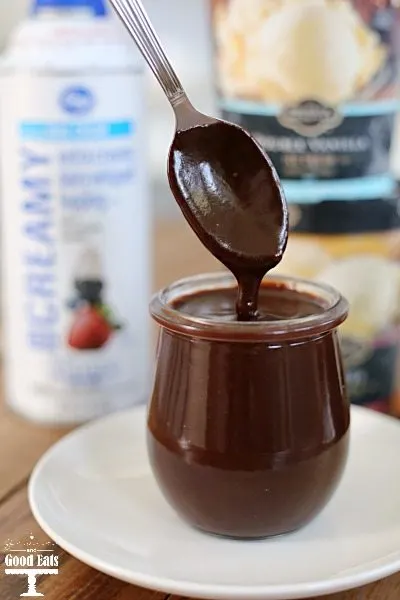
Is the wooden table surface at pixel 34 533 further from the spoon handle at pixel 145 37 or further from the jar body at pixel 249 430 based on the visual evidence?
the spoon handle at pixel 145 37

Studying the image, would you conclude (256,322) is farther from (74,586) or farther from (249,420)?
(74,586)

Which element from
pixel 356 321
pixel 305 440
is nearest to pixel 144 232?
pixel 356 321

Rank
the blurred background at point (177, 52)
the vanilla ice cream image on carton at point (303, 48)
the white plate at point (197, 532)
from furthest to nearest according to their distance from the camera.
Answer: the blurred background at point (177, 52), the vanilla ice cream image on carton at point (303, 48), the white plate at point (197, 532)

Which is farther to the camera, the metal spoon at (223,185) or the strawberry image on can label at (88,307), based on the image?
the strawberry image on can label at (88,307)

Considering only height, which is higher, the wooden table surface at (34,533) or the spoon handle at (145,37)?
the spoon handle at (145,37)

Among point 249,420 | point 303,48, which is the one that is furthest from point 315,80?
point 249,420

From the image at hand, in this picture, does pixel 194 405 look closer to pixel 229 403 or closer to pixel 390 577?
pixel 229 403
